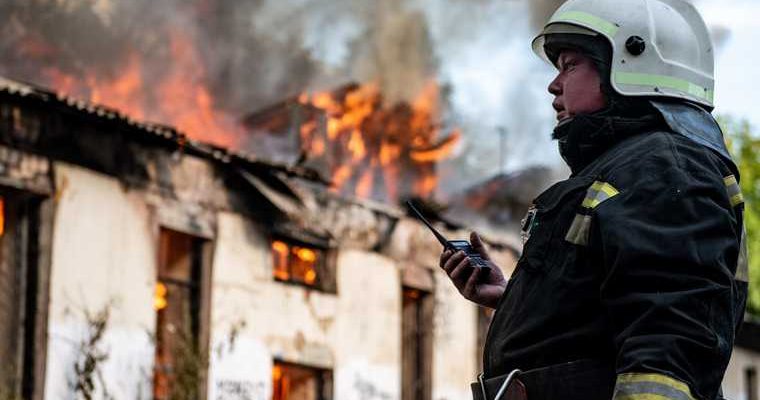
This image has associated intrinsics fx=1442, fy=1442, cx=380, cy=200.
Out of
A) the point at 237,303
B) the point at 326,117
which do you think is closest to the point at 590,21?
the point at 237,303

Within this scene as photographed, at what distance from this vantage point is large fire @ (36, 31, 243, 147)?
72.6 ft

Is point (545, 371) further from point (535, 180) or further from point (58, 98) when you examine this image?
point (535, 180)

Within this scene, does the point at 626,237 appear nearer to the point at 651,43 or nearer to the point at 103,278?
the point at 651,43

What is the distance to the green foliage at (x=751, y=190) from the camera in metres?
41.9

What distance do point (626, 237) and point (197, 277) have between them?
15585mm

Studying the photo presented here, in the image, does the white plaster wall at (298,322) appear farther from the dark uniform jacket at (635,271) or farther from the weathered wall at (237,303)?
the dark uniform jacket at (635,271)

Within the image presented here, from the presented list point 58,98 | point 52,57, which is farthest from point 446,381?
point 58,98

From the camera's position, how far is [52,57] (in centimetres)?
2262

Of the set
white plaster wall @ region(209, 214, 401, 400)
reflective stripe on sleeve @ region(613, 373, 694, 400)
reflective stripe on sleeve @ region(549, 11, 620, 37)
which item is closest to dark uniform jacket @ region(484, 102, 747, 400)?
reflective stripe on sleeve @ region(613, 373, 694, 400)

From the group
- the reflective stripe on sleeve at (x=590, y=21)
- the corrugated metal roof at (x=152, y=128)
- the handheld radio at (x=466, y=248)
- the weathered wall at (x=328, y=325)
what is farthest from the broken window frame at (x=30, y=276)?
the reflective stripe on sleeve at (x=590, y=21)

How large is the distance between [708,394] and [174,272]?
15545 mm

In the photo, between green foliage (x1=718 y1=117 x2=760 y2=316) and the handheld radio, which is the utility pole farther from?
the handheld radio

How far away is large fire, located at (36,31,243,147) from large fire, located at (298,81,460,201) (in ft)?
6.27

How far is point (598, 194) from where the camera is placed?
140 inches
